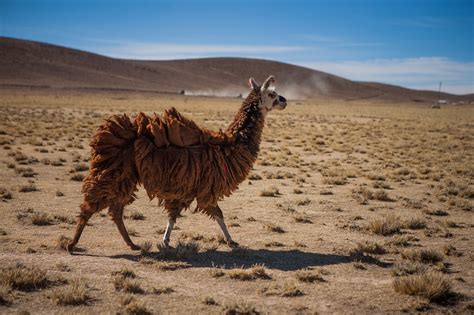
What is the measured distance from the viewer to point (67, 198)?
42.2ft

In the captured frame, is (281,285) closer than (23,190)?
Yes

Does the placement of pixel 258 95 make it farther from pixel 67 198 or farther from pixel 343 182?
pixel 343 182

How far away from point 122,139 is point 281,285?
134 inches

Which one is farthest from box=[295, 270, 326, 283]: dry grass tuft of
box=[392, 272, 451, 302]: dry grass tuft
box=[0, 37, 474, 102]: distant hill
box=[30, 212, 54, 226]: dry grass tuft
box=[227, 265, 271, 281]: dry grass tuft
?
box=[0, 37, 474, 102]: distant hill

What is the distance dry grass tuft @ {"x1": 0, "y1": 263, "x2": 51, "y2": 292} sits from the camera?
21.1 ft

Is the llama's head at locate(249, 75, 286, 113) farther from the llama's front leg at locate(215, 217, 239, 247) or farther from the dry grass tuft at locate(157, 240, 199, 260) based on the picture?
the dry grass tuft at locate(157, 240, 199, 260)

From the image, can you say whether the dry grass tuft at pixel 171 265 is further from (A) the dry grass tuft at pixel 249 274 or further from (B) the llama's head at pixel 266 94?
(B) the llama's head at pixel 266 94

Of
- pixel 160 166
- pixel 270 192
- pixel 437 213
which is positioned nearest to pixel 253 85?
pixel 160 166

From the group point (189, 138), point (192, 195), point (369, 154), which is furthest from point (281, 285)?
point (369, 154)

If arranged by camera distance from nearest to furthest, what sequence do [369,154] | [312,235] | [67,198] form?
1. [312,235]
2. [67,198]
3. [369,154]

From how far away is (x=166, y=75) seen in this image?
147250mm

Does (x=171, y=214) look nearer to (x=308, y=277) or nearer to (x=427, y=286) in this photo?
(x=308, y=277)

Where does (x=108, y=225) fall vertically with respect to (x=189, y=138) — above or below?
below

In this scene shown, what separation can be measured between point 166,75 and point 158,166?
142 meters
